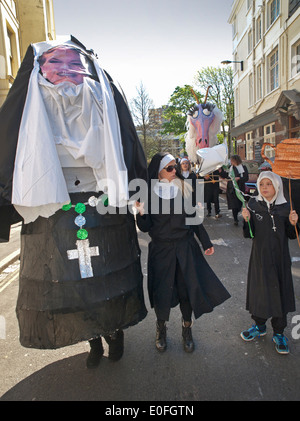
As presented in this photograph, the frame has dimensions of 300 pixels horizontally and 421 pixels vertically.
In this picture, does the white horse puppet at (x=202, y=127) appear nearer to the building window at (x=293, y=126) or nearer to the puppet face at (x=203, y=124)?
the puppet face at (x=203, y=124)

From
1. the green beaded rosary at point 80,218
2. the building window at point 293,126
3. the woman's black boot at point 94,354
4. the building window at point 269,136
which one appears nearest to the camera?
the green beaded rosary at point 80,218

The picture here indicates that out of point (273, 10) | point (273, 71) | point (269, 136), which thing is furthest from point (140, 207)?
point (273, 10)

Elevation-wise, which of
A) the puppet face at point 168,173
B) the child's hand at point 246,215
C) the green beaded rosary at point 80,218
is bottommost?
the child's hand at point 246,215

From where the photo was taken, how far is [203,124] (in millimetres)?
7848

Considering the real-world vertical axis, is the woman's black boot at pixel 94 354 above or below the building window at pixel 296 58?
below

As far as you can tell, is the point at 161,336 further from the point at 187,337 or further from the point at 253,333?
the point at 253,333

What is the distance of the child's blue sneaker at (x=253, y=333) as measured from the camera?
3053mm

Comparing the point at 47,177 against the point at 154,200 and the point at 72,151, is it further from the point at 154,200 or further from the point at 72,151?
the point at 154,200

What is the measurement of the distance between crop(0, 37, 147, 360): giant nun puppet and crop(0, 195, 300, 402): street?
0.56m

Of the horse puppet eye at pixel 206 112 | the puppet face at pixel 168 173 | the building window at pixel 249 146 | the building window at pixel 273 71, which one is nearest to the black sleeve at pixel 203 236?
the puppet face at pixel 168 173

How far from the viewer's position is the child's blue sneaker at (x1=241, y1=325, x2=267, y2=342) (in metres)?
3.05

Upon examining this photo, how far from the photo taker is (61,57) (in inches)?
92.4

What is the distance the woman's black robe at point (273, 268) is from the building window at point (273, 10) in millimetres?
19475
